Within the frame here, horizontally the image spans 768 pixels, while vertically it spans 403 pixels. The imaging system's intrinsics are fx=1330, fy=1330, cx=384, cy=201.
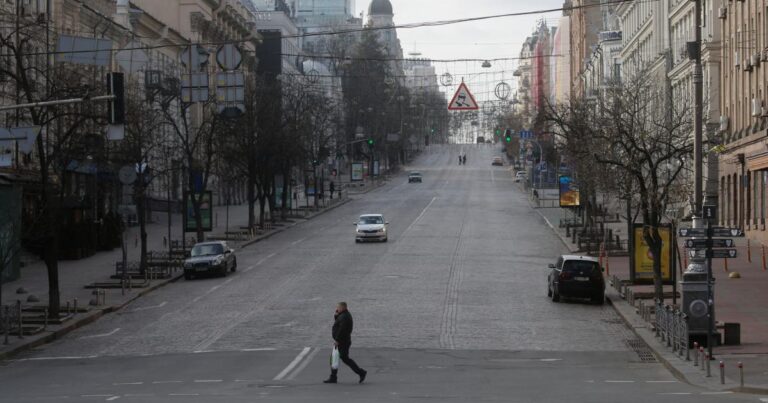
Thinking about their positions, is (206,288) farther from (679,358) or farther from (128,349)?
(679,358)

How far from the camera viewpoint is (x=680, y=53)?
7944cm

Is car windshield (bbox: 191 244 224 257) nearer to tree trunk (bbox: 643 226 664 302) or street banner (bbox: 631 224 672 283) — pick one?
street banner (bbox: 631 224 672 283)

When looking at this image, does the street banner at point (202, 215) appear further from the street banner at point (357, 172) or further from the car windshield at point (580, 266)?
the street banner at point (357, 172)

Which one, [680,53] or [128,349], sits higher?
[680,53]

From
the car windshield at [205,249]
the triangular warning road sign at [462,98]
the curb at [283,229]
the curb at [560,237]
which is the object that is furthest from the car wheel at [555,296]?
the curb at [283,229]

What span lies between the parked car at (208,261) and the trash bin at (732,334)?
84.0 ft

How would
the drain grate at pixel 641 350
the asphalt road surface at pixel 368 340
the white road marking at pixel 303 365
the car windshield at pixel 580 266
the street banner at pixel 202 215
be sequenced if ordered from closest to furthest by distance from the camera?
the asphalt road surface at pixel 368 340 → the white road marking at pixel 303 365 → the drain grate at pixel 641 350 → the car windshield at pixel 580 266 → the street banner at pixel 202 215

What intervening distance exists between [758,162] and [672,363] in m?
31.6

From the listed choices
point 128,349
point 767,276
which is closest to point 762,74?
point 767,276

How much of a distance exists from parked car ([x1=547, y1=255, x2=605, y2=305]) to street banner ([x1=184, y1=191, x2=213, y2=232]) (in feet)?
82.0

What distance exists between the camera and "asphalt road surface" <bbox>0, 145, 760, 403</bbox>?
2330 cm

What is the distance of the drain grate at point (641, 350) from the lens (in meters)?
29.1

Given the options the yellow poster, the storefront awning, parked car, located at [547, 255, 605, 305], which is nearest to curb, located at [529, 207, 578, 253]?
the storefront awning

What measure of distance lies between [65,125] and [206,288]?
27.2ft
